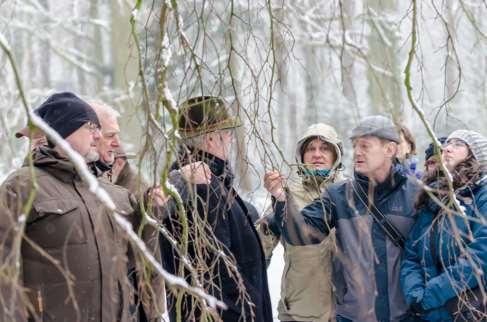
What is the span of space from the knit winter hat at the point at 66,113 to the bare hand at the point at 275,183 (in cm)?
72

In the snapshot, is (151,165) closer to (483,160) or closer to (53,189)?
(53,189)

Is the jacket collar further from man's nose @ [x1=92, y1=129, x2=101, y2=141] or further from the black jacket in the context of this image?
the black jacket

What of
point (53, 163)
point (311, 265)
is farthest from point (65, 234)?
point (311, 265)

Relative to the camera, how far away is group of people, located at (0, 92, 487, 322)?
3316mm

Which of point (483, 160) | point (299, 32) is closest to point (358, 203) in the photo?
point (483, 160)

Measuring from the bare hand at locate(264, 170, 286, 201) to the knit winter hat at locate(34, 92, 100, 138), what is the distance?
2.37 ft

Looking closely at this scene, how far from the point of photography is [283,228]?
432 cm

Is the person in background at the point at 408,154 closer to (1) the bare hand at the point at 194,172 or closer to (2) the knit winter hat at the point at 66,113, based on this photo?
(1) the bare hand at the point at 194,172

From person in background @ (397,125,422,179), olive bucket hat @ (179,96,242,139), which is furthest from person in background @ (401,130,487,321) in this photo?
olive bucket hat @ (179,96,242,139)

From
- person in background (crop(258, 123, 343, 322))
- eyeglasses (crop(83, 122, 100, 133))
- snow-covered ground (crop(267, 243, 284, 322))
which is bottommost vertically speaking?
snow-covered ground (crop(267, 243, 284, 322))

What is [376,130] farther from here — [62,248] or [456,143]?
[62,248]

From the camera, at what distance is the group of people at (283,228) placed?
3316 millimetres

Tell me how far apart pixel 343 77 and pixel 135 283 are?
1708 mm

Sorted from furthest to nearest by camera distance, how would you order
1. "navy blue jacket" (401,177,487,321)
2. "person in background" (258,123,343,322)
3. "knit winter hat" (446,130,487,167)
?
"person in background" (258,123,343,322)
"knit winter hat" (446,130,487,167)
"navy blue jacket" (401,177,487,321)
